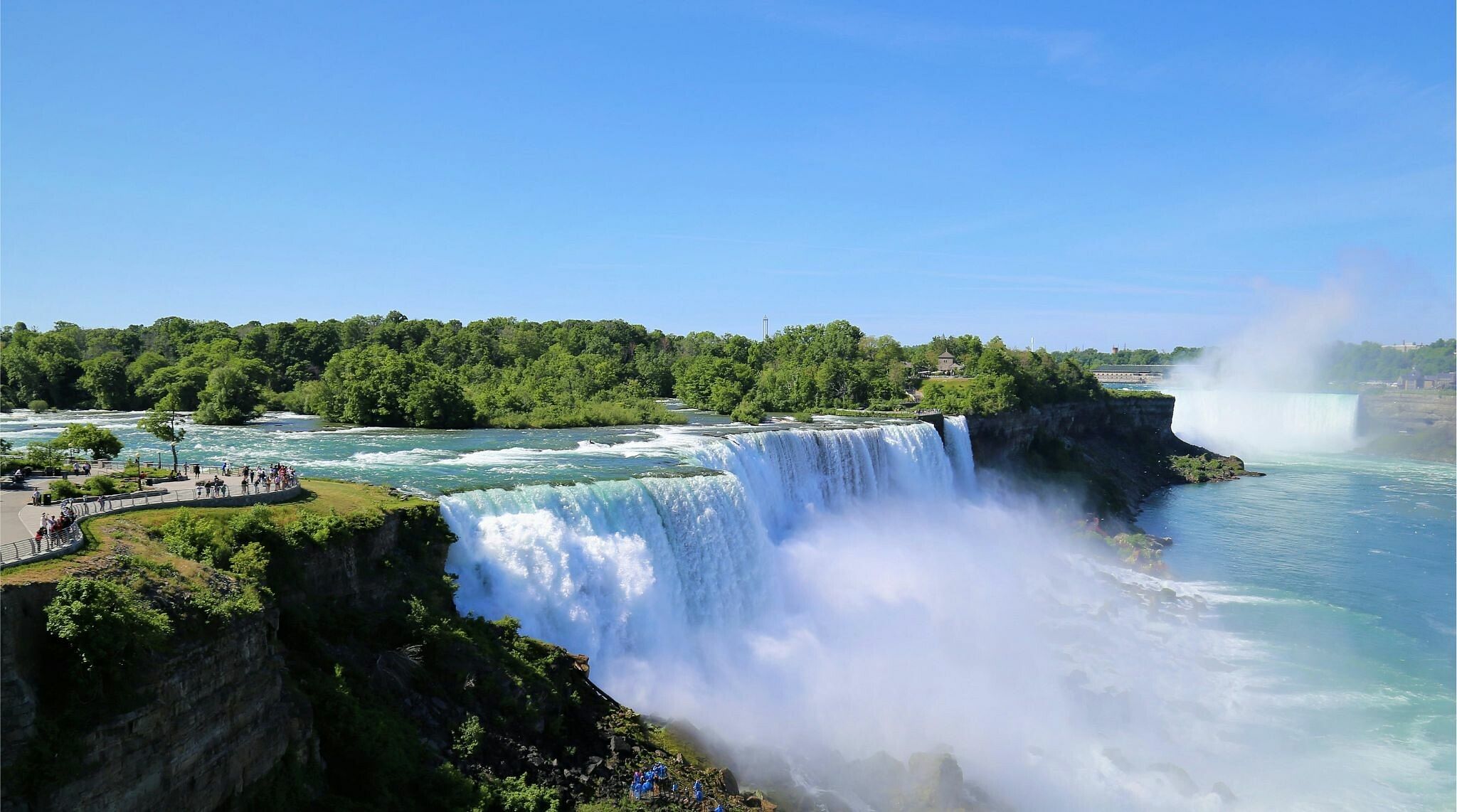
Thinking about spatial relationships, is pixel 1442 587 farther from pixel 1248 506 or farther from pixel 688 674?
pixel 688 674

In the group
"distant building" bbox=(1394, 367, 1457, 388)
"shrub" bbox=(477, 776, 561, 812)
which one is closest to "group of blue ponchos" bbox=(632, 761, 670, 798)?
"shrub" bbox=(477, 776, 561, 812)

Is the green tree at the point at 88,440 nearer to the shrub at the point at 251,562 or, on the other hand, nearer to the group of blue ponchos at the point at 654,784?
the shrub at the point at 251,562

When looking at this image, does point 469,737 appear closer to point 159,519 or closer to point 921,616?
point 159,519

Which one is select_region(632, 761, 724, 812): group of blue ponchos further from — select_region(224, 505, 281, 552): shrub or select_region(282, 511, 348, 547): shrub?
select_region(224, 505, 281, 552): shrub

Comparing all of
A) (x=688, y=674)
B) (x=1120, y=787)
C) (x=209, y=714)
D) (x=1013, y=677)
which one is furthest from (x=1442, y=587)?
(x=209, y=714)

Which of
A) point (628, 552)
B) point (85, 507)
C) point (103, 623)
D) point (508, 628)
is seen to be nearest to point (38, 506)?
point (85, 507)

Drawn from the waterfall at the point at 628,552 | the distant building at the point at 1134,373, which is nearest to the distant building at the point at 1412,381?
the distant building at the point at 1134,373
